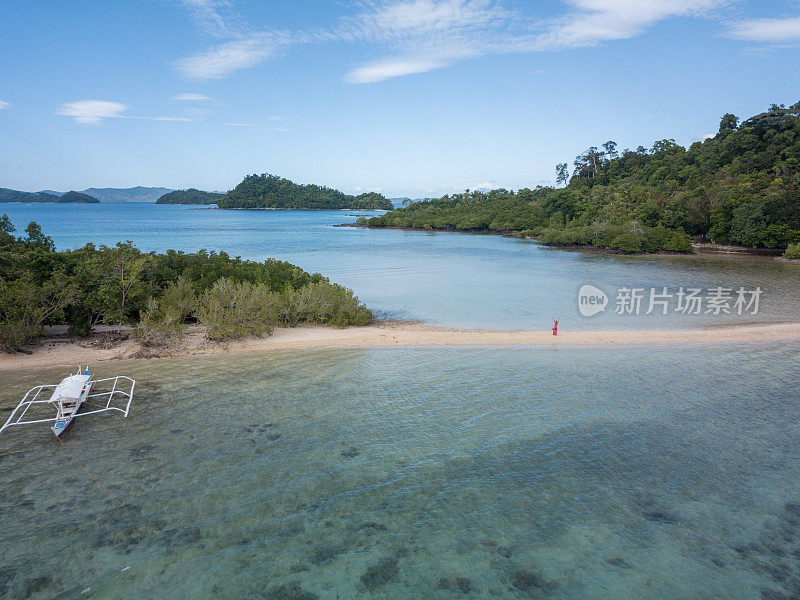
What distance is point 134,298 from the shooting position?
21.2 metres

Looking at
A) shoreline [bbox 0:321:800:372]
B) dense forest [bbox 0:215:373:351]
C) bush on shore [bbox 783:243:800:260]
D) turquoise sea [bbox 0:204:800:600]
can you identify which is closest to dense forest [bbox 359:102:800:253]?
bush on shore [bbox 783:243:800:260]

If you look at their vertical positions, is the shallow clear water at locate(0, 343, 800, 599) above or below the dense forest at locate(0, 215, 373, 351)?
below

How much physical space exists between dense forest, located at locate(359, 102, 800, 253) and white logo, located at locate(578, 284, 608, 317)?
30.6 metres

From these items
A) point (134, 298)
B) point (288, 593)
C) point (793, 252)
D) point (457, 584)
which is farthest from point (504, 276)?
point (288, 593)

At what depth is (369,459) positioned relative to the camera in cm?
1159

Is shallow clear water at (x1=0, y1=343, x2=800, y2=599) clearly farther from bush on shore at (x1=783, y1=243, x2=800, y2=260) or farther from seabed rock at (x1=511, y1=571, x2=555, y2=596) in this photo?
bush on shore at (x1=783, y1=243, x2=800, y2=260)

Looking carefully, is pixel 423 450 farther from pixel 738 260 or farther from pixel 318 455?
pixel 738 260

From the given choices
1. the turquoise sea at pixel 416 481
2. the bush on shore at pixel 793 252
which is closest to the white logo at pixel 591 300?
the turquoise sea at pixel 416 481

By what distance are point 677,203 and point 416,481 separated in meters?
71.8

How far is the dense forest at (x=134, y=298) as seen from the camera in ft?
60.5

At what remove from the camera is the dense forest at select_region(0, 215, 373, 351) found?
18.5 metres

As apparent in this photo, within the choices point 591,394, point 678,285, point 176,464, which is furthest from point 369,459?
point 678,285

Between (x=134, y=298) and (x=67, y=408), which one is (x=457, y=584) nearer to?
(x=67, y=408)

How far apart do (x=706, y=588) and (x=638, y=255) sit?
6064 cm
